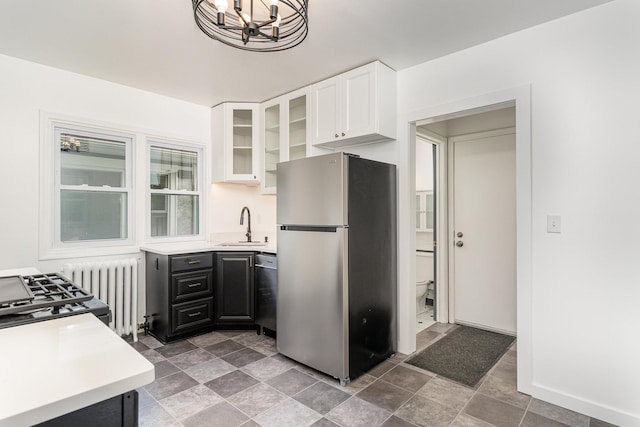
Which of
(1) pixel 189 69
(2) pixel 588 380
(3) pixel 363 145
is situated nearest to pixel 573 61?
(3) pixel 363 145

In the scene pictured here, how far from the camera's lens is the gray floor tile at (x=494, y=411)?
1.98 meters

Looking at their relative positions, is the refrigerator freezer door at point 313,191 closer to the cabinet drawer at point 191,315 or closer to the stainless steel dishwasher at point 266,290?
the stainless steel dishwasher at point 266,290

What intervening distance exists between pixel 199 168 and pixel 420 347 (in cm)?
306

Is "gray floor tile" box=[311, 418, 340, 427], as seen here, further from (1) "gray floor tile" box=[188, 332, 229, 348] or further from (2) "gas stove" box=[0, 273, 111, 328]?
(1) "gray floor tile" box=[188, 332, 229, 348]

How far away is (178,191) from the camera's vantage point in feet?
12.4

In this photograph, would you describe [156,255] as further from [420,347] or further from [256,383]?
[420,347]

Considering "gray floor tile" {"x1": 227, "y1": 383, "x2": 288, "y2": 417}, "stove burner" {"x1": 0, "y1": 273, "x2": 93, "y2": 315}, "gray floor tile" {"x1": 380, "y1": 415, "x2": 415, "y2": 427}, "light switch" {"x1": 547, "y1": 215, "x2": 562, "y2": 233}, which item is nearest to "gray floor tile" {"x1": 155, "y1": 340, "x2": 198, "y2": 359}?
"gray floor tile" {"x1": 227, "y1": 383, "x2": 288, "y2": 417}

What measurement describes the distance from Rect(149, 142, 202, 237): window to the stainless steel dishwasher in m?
1.13

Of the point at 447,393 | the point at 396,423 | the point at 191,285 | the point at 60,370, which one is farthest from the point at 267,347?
the point at 60,370

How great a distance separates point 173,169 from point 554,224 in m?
3.60

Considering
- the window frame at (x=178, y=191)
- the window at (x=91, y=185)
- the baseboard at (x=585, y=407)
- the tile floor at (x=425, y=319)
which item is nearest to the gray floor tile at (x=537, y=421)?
the baseboard at (x=585, y=407)

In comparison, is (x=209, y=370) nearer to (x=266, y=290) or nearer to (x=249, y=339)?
(x=249, y=339)

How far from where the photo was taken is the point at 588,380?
204cm

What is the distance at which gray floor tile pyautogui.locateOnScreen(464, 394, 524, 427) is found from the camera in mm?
1984
